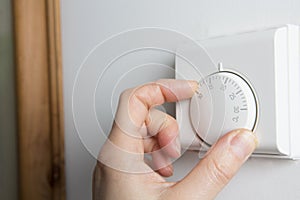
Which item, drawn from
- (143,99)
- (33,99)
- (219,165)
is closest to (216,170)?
(219,165)

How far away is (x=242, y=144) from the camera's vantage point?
36 centimetres

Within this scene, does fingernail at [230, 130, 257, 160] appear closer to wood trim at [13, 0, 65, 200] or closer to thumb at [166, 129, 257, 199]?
thumb at [166, 129, 257, 199]

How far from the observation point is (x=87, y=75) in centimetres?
46

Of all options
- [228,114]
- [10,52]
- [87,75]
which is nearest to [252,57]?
[228,114]

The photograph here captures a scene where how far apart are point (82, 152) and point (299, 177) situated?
32 cm

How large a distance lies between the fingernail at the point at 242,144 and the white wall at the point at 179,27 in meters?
0.04

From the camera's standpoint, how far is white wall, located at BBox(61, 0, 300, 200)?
1.26 ft

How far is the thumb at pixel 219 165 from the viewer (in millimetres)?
359

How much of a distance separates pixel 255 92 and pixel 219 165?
70 millimetres

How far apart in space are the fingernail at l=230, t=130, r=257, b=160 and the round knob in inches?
0.4

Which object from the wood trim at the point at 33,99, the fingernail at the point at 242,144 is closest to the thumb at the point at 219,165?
the fingernail at the point at 242,144

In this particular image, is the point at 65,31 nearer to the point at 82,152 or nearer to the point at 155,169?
the point at 82,152

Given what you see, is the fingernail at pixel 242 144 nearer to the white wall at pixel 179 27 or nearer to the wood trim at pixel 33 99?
the white wall at pixel 179 27

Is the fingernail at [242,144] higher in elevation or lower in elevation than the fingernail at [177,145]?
higher
